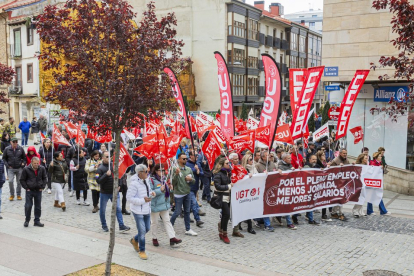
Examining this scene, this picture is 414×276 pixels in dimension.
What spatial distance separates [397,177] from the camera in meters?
16.0

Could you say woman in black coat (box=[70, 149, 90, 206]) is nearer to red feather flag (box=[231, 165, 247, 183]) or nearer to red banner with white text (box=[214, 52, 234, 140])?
red banner with white text (box=[214, 52, 234, 140])

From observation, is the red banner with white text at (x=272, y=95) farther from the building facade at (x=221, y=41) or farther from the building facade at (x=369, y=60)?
the building facade at (x=221, y=41)

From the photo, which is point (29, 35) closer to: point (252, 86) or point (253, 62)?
point (253, 62)

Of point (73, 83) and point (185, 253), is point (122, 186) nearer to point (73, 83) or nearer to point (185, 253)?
point (185, 253)

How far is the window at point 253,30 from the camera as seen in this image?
46334 millimetres

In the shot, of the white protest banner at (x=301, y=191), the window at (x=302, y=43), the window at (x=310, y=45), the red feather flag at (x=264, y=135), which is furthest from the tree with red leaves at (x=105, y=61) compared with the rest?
the window at (x=310, y=45)

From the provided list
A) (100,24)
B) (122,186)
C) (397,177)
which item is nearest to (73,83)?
(100,24)

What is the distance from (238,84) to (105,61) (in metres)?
38.7

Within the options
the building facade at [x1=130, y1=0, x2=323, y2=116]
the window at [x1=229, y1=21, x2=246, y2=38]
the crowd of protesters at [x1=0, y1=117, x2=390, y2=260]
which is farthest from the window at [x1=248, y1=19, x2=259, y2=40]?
the crowd of protesters at [x1=0, y1=117, x2=390, y2=260]

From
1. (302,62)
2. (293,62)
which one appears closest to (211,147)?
(293,62)

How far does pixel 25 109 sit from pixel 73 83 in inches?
1355


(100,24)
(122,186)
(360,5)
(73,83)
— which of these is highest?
(360,5)

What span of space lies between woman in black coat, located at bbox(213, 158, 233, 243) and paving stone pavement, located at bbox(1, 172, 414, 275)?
11.1 inches

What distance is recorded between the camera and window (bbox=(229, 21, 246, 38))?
4247 centimetres
